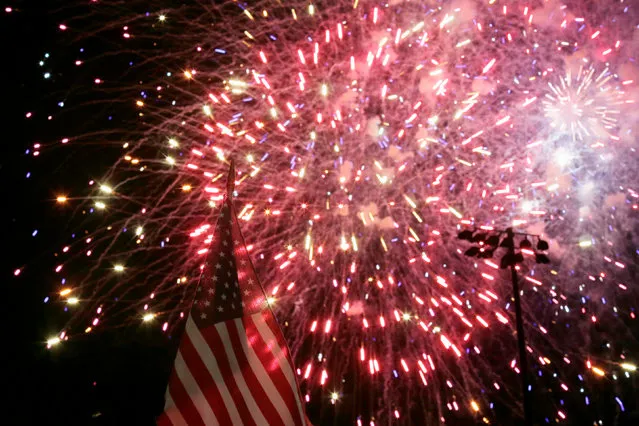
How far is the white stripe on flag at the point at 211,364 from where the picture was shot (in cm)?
404

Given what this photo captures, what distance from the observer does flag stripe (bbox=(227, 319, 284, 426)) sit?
13.8 ft

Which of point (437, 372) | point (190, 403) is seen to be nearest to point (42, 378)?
point (190, 403)

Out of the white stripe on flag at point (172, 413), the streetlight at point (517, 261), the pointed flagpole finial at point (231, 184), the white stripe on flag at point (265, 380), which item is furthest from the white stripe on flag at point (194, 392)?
the streetlight at point (517, 261)

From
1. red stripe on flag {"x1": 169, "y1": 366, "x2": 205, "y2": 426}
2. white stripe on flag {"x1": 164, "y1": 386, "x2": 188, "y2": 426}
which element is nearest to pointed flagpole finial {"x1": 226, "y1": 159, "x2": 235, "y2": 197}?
red stripe on flag {"x1": 169, "y1": 366, "x2": 205, "y2": 426}

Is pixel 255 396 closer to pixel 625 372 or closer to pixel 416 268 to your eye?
pixel 416 268

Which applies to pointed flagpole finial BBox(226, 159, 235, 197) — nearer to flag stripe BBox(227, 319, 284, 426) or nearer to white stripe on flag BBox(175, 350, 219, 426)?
flag stripe BBox(227, 319, 284, 426)

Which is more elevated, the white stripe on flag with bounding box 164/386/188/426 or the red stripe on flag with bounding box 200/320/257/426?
the red stripe on flag with bounding box 200/320/257/426

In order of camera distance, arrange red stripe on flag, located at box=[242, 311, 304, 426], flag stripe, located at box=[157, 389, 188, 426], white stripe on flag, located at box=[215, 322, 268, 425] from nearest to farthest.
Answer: flag stripe, located at box=[157, 389, 188, 426]
white stripe on flag, located at box=[215, 322, 268, 425]
red stripe on flag, located at box=[242, 311, 304, 426]

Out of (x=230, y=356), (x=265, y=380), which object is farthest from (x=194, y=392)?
(x=265, y=380)

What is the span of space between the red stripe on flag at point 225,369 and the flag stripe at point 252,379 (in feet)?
0.32

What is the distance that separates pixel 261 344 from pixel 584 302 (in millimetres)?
15694

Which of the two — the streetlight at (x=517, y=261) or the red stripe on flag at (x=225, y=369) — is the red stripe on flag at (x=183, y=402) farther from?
the streetlight at (x=517, y=261)

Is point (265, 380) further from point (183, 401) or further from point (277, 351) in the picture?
point (183, 401)

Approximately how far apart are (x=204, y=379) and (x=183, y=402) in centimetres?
22
